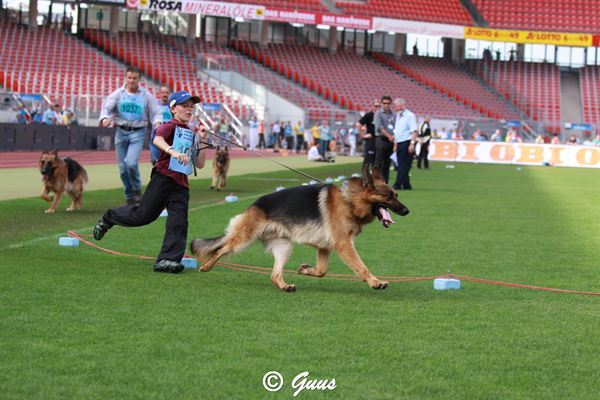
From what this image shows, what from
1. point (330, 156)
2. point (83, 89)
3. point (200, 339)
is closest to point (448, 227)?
point (200, 339)

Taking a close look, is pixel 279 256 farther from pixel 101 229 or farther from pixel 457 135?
pixel 457 135

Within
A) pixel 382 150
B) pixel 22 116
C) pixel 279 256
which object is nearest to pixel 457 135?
pixel 22 116

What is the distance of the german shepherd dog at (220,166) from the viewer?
2023cm

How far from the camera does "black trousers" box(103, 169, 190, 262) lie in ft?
30.3

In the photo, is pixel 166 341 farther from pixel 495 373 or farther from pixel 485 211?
pixel 485 211

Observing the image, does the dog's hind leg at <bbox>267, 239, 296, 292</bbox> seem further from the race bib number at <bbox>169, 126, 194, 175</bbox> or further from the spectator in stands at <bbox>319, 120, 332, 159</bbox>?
the spectator in stands at <bbox>319, 120, 332, 159</bbox>

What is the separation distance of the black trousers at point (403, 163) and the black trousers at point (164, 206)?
1261cm

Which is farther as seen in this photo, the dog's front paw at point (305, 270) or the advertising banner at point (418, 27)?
the advertising banner at point (418, 27)

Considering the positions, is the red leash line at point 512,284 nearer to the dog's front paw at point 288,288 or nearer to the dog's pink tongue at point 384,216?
the dog's pink tongue at point 384,216

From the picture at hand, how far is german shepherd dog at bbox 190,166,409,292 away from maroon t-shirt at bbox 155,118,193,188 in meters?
1.28

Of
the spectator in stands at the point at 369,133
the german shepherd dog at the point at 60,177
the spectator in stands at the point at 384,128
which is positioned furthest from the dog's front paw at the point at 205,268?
the spectator in stands at the point at 369,133

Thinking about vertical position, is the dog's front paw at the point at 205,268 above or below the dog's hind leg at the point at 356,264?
below

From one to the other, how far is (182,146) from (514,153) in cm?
3889

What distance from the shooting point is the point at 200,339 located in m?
6.10
